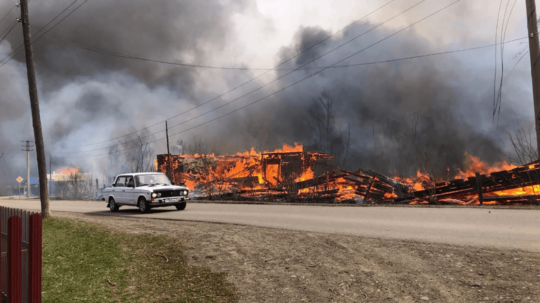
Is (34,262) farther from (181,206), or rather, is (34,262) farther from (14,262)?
(181,206)

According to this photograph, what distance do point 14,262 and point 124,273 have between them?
2699 millimetres

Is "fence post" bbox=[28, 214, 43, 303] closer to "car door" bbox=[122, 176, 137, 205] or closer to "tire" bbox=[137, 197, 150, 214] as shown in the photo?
"tire" bbox=[137, 197, 150, 214]

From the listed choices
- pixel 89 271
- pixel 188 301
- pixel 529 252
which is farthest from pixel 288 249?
pixel 529 252

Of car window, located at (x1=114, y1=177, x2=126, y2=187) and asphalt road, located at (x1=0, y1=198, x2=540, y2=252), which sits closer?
asphalt road, located at (x1=0, y1=198, x2=540, y2=252)

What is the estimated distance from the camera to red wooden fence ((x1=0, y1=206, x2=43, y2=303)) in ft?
13.6

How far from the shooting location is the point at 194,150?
145ft

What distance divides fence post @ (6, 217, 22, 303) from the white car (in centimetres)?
1326

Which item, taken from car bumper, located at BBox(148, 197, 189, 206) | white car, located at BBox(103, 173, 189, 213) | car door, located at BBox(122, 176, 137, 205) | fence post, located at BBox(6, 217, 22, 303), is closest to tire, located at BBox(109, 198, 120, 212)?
white car, located at BBox(103, 173, 189, 213)

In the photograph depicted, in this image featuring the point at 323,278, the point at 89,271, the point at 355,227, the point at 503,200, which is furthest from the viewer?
the point at 503,200

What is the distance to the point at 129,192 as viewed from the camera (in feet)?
60.8

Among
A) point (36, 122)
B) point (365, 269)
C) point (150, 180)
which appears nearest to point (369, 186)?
point (150, 180)

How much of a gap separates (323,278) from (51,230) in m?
8.80

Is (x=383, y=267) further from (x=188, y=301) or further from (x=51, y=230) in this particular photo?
(x=51, y=230)

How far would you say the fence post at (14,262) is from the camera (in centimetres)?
413
